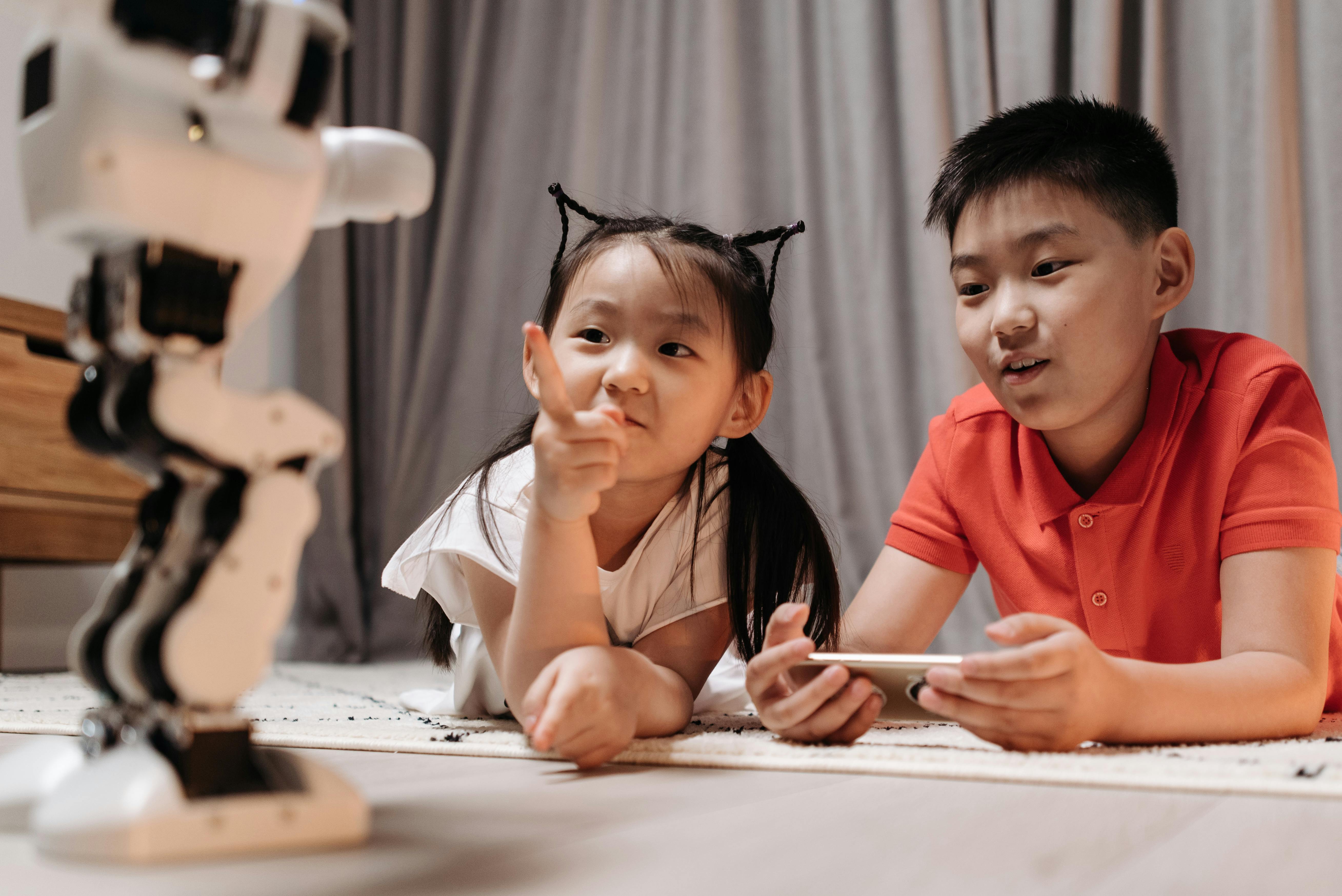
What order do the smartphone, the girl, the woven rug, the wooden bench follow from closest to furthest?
the woven rug < the smartphone < the girl < the wooden bench

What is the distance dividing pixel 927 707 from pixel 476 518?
48cm

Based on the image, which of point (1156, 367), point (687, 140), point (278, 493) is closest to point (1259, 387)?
point (1156, 367)

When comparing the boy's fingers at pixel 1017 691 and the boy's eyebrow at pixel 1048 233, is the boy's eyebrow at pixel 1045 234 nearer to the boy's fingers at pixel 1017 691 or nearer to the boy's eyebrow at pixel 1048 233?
the boy's eyebrow at pixel 1048 233

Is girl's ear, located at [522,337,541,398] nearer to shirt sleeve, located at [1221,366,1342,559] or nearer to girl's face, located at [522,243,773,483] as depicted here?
girl's face, located at [522,243,773,483]

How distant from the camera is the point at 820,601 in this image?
1.05 meters

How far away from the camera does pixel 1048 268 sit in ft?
3.22

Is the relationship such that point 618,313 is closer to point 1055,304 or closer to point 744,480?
point 744,480

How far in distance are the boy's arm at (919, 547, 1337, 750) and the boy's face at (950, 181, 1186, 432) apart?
210mm

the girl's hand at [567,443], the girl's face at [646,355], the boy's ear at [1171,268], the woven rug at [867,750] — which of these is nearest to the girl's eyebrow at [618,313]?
the girl's face at [646,355]

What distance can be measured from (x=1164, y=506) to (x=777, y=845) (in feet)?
2.40

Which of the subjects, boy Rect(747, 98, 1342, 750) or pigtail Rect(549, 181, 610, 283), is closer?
boy Rect(747, 98, 1342, 750)

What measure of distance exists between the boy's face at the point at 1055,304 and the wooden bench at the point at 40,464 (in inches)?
57.2

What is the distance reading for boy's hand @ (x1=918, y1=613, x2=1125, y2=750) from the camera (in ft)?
2.15

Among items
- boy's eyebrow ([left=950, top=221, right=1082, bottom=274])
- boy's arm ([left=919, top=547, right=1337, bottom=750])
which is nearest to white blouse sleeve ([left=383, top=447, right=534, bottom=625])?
boy's arm ([left=919, top=547, right=1337, bottom=750])
